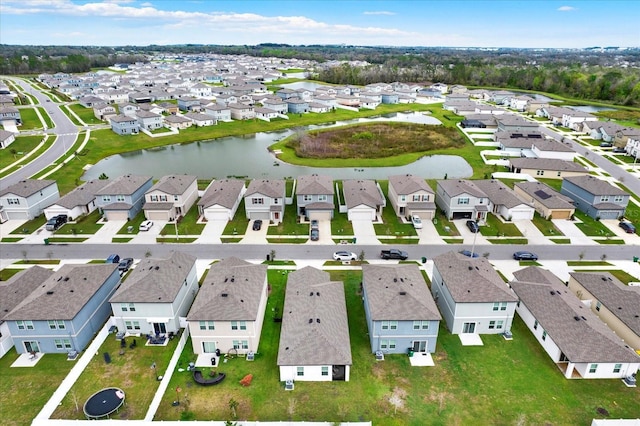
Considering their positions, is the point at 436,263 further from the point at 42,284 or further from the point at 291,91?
the point at 291,91

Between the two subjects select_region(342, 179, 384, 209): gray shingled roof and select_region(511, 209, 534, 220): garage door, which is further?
select_region(511, 209, 534, 220): garage door

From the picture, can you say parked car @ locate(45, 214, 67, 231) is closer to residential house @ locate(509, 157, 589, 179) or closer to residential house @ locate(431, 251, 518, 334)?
residential house @ locate(431, 251, 518, 334)

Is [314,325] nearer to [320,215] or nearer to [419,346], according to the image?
[419,346]

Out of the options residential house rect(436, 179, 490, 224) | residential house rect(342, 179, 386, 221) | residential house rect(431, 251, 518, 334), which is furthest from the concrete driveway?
residential house rect(431, 251, 518, 334)

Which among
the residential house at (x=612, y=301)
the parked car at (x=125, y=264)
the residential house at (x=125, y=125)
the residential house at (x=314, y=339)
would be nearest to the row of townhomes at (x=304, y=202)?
the parked car at (x=125, y=264)

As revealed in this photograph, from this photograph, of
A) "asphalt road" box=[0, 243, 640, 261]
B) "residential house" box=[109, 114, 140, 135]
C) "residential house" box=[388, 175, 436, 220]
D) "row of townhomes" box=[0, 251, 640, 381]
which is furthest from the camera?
"residential house" box=[109, 114, 140, 135]

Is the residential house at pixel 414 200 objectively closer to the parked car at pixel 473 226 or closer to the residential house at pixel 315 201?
the parked car at pixel 473 226

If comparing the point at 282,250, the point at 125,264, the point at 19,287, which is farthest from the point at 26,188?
the point at 282,250
